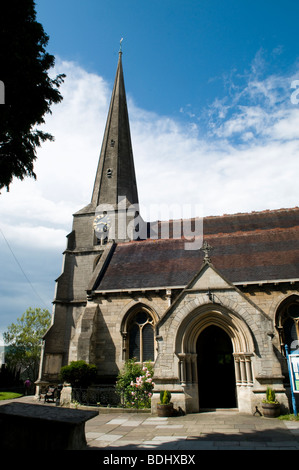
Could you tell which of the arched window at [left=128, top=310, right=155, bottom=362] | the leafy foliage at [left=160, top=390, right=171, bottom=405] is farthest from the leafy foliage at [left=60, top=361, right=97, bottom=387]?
the leafy foliage at [left=160, top=390, right=171, bottom=405]

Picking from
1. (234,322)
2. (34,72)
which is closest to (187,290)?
(234,322)

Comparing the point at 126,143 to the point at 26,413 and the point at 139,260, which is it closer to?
the point at 139,260

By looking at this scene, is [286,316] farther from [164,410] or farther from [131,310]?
[131,310]

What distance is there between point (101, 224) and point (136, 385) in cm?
1774

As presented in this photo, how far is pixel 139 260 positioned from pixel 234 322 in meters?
8.93

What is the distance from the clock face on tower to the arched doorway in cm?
1619

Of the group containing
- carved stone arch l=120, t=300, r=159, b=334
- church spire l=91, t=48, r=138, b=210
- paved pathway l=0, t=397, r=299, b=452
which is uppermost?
church spire l=91, t=48, r=138, b=210

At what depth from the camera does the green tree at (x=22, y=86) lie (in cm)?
783

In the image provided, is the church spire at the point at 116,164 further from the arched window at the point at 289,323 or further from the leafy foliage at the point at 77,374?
the arched window at the point at 289,323

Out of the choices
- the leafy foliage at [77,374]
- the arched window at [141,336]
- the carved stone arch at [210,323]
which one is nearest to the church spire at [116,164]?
the arched window at [141,336]

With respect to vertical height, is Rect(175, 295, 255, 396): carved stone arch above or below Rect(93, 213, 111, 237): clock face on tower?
below

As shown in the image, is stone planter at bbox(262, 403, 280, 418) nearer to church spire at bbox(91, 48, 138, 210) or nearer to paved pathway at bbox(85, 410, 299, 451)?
paved pathway at bbox(85, 410, 299, 451)

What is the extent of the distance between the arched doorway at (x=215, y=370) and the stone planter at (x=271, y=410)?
317cm

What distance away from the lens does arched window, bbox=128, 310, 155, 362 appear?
56.7ft
